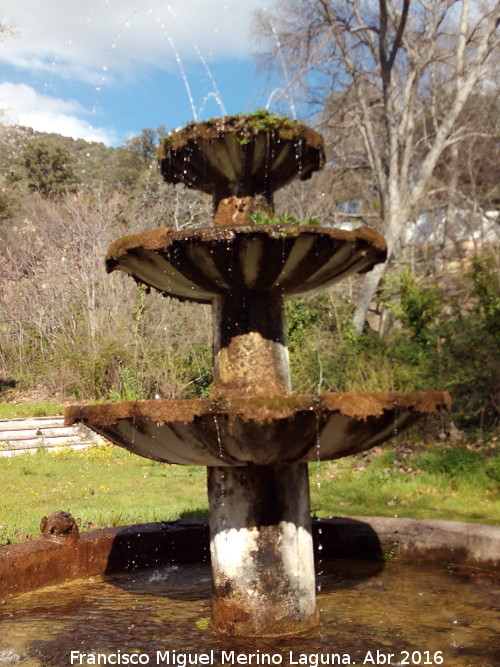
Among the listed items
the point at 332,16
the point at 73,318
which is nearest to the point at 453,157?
the point at 332,16

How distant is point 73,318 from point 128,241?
16.4m

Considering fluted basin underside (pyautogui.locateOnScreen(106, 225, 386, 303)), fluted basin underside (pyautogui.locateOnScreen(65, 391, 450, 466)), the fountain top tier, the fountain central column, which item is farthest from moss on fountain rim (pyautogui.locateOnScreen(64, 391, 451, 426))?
the fountain top tier

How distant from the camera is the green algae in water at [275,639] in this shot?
3.40 meters

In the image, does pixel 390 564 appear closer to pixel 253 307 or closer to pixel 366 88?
pixel 253 307

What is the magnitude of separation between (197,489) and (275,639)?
19.8ft

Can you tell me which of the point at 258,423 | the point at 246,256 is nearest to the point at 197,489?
the point at 246,256

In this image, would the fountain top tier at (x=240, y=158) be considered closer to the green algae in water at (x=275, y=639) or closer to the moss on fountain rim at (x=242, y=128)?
the moss on fountain rim at (x=242, y=128)

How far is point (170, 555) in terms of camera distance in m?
5.53

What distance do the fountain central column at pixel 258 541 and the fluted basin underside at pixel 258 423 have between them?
0.82 ft

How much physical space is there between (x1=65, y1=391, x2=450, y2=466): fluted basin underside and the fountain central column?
0.25m

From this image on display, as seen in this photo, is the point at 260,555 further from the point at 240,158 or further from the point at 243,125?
the point at 243,125

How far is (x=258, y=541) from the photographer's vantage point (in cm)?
377

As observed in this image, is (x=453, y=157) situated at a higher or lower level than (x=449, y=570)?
higher

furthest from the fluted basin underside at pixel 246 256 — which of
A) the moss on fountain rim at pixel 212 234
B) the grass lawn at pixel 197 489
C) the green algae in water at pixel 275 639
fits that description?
the grass lawn at pixel 197 489
